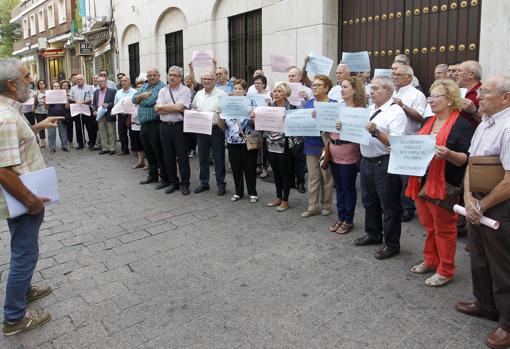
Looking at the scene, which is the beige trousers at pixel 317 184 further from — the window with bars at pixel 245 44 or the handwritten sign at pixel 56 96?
the handwritten sign at pixel 56 96

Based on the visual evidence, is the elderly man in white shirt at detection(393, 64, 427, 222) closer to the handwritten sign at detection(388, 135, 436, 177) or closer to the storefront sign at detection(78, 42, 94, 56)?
the handwritten sign at detection(388, 135, 436, 177)

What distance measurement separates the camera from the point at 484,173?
295 cm

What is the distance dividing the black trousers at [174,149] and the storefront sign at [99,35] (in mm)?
14900

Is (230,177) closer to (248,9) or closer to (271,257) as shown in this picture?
(271,257)

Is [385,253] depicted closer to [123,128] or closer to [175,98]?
[175,98]

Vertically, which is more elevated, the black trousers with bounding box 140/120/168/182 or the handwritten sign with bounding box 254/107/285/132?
the handwritten sign with bounding box 254/107/285/132

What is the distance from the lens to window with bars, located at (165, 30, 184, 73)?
570 inches

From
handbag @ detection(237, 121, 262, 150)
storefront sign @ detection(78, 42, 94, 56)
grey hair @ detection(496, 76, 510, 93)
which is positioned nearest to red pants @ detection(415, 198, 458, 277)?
grey hair @ detection(496, 76, 510, 93)

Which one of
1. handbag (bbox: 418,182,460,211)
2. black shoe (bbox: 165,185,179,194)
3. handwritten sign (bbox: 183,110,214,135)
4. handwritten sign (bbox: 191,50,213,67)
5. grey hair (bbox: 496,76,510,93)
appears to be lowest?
black shoe (bbox: 165,185,179,194)

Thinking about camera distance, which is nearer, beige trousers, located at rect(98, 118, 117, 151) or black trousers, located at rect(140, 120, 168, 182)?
black trousers, located at rect(140, 120, 168, 182)

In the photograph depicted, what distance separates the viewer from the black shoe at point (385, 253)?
14.3 ft

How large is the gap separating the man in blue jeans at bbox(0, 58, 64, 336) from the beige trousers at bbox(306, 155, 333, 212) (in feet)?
10.8

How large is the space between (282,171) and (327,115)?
134 cm

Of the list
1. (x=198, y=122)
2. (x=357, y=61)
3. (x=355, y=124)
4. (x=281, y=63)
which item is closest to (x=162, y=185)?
(x=198, y=122)
